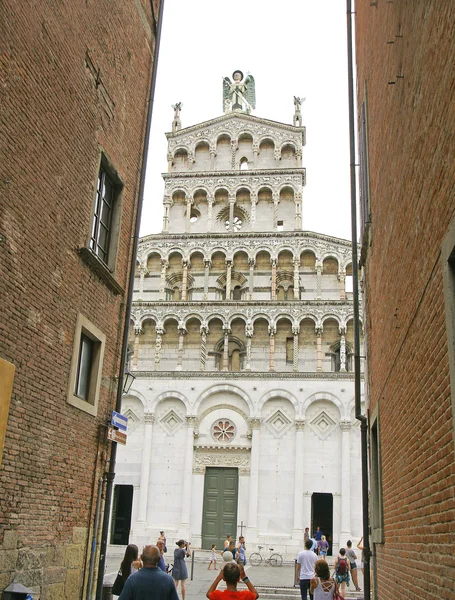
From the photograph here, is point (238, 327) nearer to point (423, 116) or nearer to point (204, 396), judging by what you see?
point (204, 396)

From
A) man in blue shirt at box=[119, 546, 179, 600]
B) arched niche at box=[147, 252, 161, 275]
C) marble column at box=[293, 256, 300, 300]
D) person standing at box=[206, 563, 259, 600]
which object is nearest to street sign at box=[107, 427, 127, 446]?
man in blue shirt at box=[119, 546, 179, 600]

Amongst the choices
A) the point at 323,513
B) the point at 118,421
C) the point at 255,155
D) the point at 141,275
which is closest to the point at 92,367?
the point at 118,421

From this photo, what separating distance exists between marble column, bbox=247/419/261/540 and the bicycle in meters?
1.04

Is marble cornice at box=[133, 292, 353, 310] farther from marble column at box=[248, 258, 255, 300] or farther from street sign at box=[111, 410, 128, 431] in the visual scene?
street sign at box=[111, 410, 128, 431]

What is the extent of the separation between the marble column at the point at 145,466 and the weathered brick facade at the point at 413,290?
73.5 ft

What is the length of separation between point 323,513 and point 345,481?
2.76 m

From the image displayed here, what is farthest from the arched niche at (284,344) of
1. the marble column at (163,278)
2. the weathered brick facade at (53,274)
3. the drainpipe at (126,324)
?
the weathered brick facade at (53,274)

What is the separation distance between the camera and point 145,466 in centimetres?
3225

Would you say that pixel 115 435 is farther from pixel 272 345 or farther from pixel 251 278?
pixel 251 278

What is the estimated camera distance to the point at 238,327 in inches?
1374

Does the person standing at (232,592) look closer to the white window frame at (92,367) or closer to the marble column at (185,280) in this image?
the white window frame at (92,367)

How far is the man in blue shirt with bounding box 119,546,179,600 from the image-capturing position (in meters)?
6.16

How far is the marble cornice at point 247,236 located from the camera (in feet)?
116

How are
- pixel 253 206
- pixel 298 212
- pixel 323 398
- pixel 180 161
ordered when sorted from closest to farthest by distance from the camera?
pixel 323 398 < pixel 298 212 < pixel 253 206 < pixel 180 161
